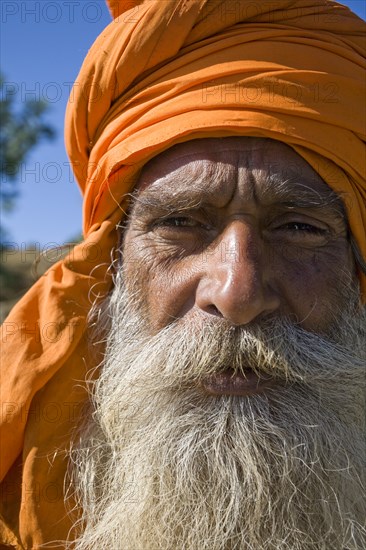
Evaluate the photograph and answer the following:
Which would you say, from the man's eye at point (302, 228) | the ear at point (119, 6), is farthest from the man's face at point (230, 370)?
the ear at point (119, 6)

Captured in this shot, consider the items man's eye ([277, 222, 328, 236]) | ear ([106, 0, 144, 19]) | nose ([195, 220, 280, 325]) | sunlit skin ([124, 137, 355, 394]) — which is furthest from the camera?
ear ([106, 0, 144, 19])

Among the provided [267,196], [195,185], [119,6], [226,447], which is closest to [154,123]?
[195,185]

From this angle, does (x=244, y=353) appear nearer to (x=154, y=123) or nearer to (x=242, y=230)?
(x=242, y=230)

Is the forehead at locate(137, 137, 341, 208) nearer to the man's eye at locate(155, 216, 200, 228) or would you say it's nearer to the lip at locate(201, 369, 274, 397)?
the man's eye at locate(155, 216, 200, 228)

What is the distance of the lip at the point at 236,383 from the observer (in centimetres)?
188

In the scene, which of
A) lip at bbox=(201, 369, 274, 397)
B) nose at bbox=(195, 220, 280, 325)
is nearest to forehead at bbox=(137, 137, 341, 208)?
nose at bbox=(195, 220, 280, 325)

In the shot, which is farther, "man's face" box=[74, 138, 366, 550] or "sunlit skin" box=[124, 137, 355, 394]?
"sunlit skin" box=[124, 137, 355, 394]

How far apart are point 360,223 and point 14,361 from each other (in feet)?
4.23

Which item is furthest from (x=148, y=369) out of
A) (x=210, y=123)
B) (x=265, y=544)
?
(x=210, y=123)

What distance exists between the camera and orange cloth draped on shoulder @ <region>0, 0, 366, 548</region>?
207 cm

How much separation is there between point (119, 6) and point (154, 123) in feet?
1.92

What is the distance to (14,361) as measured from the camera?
216 centimetres

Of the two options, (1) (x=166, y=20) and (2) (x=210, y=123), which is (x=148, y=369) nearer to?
(2) (x=210, y=123)

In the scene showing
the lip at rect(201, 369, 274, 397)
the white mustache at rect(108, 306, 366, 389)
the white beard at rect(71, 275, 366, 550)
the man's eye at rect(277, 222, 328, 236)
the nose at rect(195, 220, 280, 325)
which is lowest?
the white beard at rect(71, 275, 366, 550)
